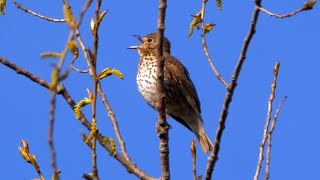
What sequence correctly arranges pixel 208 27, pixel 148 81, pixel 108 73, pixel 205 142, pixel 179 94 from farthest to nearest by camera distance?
pixel 179 94 → pixel 205 142 → pixel 148 81 → pixel 208 27 → pixel 108 73

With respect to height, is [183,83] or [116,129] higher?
[183,83]

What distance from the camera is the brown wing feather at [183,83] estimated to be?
767cm

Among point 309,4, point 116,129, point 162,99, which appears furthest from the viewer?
point 116,129

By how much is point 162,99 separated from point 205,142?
4.10m

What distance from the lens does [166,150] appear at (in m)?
3.73

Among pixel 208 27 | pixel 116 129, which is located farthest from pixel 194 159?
pixel 208 27

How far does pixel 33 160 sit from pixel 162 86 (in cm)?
85

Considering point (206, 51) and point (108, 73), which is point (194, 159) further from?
point (108, 73)

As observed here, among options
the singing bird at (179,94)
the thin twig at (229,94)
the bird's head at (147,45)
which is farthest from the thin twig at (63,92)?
the bird's head at (147,45)

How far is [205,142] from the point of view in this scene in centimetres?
755

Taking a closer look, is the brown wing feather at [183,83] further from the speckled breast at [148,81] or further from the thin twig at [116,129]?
the thin twig at [116,129]

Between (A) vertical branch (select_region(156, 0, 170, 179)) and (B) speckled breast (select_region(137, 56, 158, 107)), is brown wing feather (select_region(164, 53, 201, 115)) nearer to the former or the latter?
(B) speckled breast (select_region(137, 56, 158, 107))

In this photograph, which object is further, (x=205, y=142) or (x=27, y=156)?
(x=205, y=142)

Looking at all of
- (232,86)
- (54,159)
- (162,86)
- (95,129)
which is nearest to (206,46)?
(162,86)
